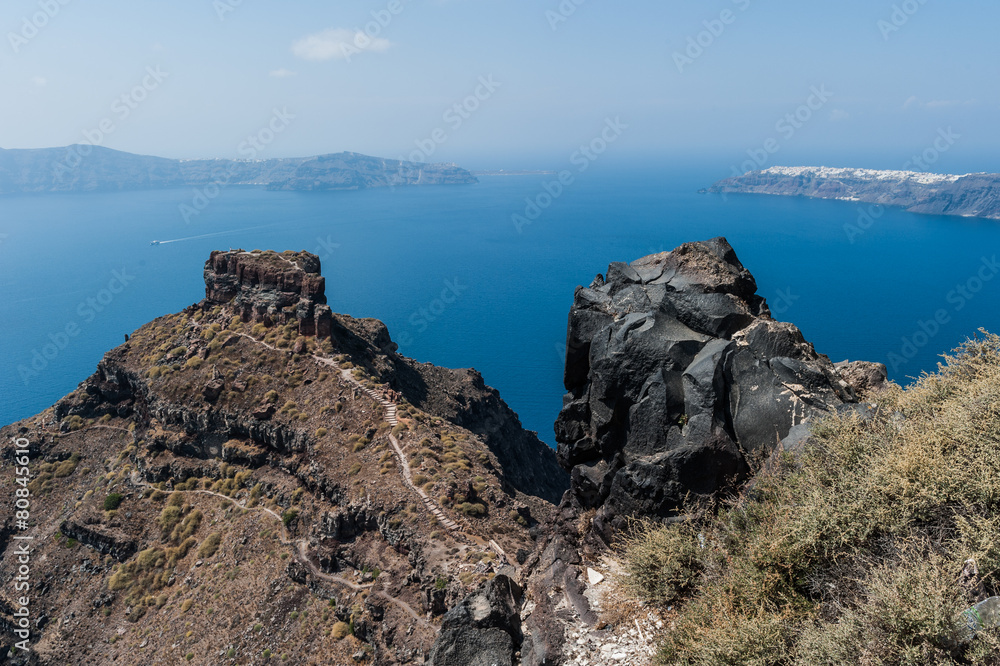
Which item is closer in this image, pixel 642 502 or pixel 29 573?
pixel 642 502

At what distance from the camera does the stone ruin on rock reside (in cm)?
4525

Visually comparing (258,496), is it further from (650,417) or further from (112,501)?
(650,417)

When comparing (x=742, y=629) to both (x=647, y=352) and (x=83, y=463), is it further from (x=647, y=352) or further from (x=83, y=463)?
(x=83, y=463)

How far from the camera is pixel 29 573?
37.7 m

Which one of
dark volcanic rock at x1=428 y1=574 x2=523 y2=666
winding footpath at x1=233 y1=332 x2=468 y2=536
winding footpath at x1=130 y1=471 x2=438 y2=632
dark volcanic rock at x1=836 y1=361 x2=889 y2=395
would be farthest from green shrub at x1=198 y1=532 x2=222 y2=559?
dark volcanic rock at x1=836 y1=361 x2=889 y2=395

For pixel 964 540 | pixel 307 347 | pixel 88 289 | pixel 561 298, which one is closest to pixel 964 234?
pixel 561 298

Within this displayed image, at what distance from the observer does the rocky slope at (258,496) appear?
28.3 meters

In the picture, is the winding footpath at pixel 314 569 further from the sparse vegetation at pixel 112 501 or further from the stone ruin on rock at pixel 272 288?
the stone ruin on rock at pixel 272 288

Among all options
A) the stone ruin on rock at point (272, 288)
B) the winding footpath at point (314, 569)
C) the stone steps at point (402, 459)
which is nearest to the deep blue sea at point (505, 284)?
the stone ruin on rock at point (272, 288)

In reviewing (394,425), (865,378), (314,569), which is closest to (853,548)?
(865,378)

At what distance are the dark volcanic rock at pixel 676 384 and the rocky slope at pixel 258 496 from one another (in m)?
5.22

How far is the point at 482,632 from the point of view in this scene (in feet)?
44.2

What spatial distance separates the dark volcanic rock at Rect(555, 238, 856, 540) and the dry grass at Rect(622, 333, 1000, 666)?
1239 mm

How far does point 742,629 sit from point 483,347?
101 meters
